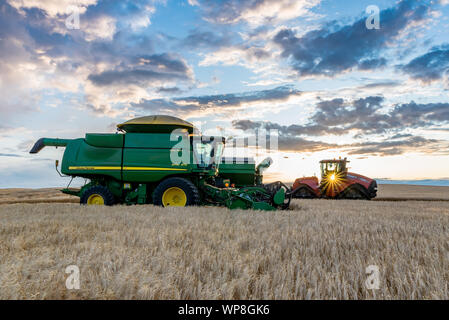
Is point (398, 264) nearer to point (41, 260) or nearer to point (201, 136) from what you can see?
point (41, 260)

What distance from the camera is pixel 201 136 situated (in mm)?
10766

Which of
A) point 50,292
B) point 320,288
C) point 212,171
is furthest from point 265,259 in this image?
point 212,171

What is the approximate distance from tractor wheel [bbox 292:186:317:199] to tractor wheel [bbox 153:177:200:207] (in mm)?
11289

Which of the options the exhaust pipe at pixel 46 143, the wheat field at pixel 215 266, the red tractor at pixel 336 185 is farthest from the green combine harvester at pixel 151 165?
the red tractor at pixel 336 185

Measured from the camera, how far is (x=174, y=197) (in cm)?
1025

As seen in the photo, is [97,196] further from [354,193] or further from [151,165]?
[354,193]

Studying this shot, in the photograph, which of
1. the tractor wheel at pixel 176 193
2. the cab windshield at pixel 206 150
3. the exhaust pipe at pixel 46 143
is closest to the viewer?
the tractor wheel at pixel 176 193

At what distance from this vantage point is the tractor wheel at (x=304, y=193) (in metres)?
19.3

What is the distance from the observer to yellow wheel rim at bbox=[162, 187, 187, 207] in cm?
1012

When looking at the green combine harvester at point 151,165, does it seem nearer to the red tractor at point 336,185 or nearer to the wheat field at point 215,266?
the wheat field at point 215,266

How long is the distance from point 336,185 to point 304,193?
2.22m

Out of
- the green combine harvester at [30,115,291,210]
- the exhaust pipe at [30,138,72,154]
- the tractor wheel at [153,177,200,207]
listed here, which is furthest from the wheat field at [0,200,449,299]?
the exhaust pipe at [30,138,72,154]

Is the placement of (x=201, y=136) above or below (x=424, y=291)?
above

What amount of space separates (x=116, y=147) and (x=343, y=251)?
9067mm
